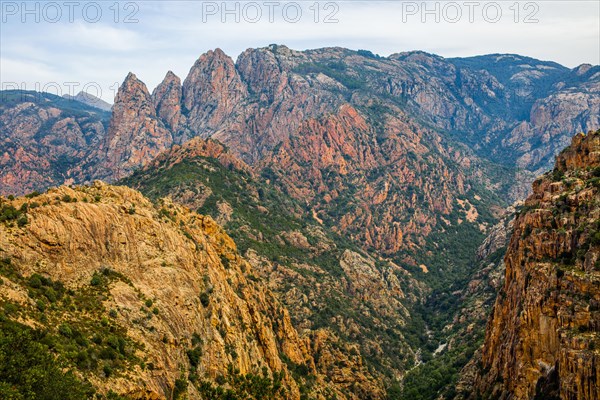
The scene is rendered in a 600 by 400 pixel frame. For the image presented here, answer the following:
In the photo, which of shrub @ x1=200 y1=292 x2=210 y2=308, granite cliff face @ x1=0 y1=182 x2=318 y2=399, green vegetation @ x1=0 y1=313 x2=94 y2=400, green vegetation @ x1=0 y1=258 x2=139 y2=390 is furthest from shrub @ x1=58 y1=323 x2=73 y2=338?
shrub @ x1=200 y1=292 x2=210 y2=308

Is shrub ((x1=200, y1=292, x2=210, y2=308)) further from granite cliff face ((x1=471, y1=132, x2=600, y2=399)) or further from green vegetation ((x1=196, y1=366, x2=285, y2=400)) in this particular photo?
granite cliff face ((x1=471, y1=132, x2=600, y2=399))

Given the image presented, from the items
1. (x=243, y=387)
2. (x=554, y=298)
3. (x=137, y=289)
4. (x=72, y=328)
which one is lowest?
(x=243, y=387)

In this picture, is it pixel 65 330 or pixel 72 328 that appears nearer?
pixel 65 330

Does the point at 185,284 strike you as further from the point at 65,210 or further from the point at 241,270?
the point at 241,270

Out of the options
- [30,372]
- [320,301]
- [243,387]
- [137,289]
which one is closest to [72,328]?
[30,372]

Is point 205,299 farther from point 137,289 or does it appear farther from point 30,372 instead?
point 30,372

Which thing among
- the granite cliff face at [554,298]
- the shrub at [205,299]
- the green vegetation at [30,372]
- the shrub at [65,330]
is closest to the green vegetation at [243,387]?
the shrub at [205,299]
